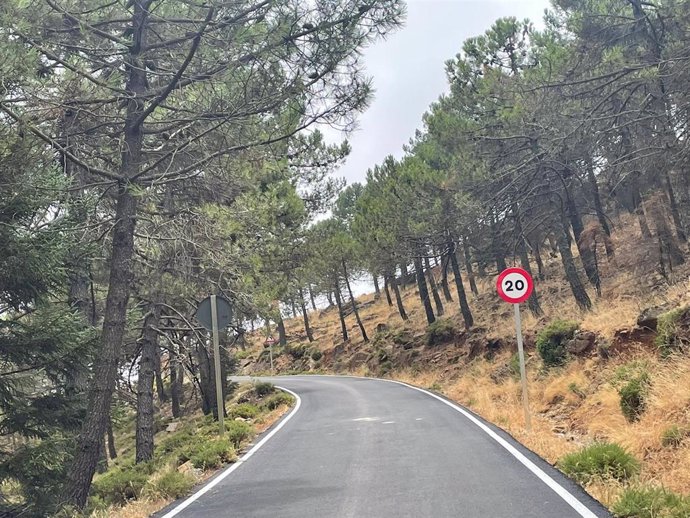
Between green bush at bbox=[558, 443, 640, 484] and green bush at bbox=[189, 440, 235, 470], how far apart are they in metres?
5.31

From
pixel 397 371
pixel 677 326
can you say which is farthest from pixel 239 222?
pixel 397 371

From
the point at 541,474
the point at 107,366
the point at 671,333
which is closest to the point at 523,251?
the point at 671,333

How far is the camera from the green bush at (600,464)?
6.30m

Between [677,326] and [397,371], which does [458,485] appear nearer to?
[677,326]

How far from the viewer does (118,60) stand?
9547mm

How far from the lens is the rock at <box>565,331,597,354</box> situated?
1452 cm

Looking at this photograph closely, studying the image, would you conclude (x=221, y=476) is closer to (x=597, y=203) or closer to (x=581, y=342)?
(x=581, y=342)

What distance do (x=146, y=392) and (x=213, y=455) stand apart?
6.46 metres

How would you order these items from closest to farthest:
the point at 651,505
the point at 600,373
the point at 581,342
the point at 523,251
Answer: the point at 651,505 → the point at 600,373 → the point at 581,342 → the point at 523,251

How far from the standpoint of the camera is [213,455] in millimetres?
9508

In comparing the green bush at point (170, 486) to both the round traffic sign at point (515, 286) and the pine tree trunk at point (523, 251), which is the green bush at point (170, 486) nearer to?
the round traffic sign at point (515, 286)

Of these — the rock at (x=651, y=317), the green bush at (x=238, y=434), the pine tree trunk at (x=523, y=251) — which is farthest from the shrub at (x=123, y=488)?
the pine tree trunk at (x=523, y=251)

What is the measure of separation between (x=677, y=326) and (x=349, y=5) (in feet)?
26.3

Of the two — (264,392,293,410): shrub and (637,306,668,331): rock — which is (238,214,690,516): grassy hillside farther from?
(264,392,293,410): shrub
